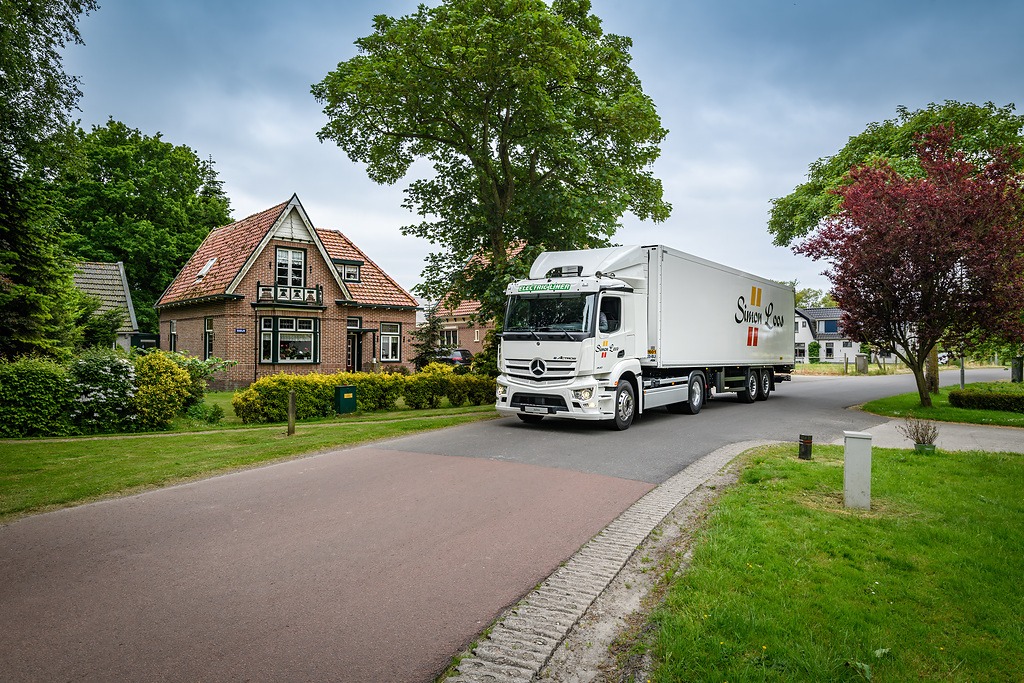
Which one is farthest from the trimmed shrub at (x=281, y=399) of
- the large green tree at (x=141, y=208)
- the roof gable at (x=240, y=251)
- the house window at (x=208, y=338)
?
the large green tree at (x=141, y=208)

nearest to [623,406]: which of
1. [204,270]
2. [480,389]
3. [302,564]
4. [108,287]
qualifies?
[480,389]

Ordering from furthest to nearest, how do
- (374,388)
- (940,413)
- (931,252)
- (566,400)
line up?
(374,388)
(940,413)
(931,252)
(566,400)

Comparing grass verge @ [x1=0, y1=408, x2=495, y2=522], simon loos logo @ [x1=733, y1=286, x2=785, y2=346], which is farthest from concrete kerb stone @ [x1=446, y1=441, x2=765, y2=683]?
simon loos logo @ [x1=733, y1=286, x2=785, y2=346]

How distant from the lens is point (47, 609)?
4312 millimetres

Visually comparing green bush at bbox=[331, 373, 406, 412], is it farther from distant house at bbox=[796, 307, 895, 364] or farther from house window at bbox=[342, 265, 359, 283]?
distant house at bbox=[796, 307, 895, 364]

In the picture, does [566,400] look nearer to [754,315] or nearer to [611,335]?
[611,335]

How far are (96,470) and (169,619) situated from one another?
5.95 m

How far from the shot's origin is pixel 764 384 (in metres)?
20.6

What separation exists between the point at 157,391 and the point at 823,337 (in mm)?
79741

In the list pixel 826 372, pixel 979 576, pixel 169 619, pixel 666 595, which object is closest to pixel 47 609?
pixel 169 619

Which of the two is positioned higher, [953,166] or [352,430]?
[953,166]

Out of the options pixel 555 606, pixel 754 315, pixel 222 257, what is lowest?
pixel 555 606

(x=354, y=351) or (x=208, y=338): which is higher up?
(x=208, y=338)

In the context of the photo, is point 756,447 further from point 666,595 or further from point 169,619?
point 169,619
